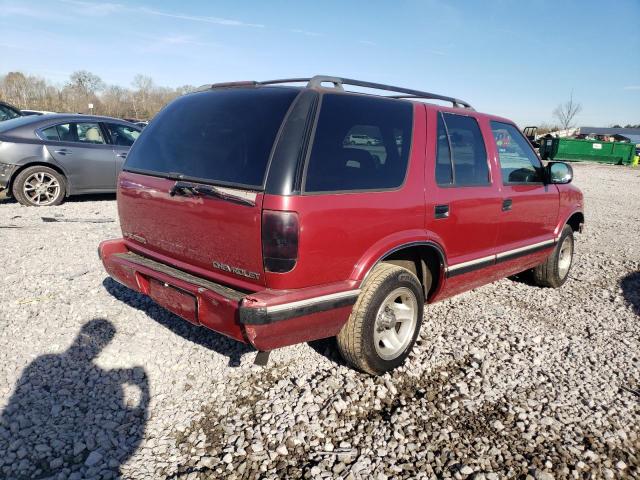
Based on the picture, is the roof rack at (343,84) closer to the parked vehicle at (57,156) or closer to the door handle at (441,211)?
the door handle at (441,211)

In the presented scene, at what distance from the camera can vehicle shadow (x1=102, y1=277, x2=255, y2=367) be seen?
3.40 meters

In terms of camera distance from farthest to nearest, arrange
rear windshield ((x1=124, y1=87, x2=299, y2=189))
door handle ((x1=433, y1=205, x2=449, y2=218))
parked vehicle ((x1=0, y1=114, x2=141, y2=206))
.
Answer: parked vehicle ((x1=0, y1=114, x2=141, y2=206)), door handle ((x1=433, y1=205, x2=449, y2=218)), rear windshield ((x1=124, y1=87, x2=299, y2=189))

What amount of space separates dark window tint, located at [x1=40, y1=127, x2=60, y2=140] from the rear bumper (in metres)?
6.17

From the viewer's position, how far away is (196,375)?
3086 millimetres

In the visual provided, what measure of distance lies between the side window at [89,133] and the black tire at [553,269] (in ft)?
24.6

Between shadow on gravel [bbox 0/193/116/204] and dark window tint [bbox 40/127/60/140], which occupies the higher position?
dark window tint [bbox 40/127/60/140]

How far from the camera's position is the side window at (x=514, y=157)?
4.03m

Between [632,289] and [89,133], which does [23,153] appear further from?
[632,289]

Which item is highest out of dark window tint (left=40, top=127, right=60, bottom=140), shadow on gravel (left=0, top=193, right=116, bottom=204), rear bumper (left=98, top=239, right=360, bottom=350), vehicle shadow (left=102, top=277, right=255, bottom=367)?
dark window tint (left=40, top=127, right=60, bottom=140)

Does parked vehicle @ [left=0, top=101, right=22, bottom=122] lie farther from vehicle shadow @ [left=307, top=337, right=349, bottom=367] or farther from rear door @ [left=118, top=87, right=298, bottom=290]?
vehicle shadow @ [left=307, top=337, right=349, bottom=367]

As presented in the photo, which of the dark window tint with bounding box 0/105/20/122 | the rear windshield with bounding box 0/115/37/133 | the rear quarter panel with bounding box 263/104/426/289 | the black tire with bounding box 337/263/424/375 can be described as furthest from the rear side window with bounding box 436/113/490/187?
the dark window tint with bounding box 0/105/20/122

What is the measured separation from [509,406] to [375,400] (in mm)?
839

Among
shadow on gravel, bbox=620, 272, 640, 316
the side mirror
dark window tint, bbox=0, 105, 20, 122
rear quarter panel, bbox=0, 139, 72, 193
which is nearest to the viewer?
the side mirror

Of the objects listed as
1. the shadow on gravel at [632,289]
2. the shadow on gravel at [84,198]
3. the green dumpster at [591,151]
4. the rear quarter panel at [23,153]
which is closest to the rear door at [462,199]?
the shadow on gravel at [632,289]
